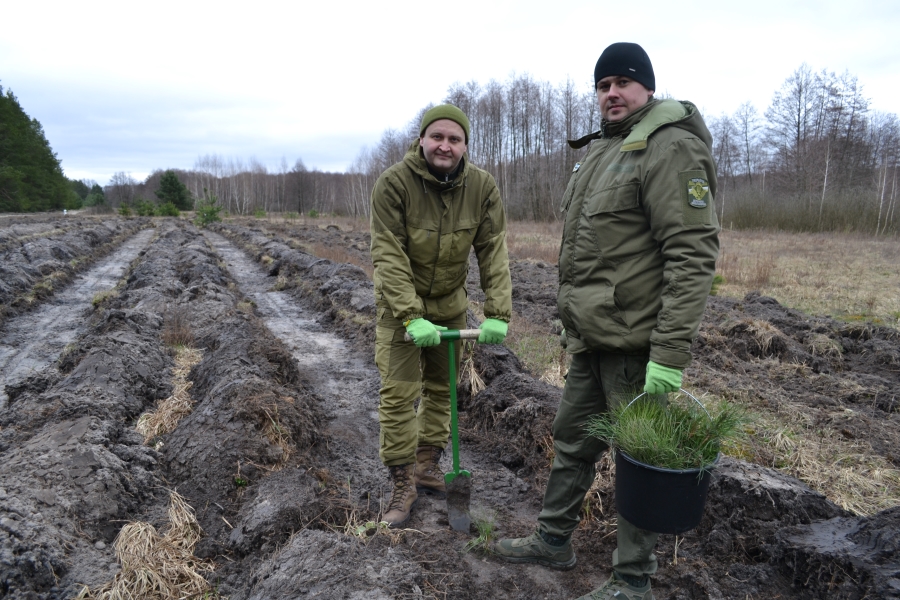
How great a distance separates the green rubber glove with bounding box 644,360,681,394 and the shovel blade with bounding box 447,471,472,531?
1413 millimetres

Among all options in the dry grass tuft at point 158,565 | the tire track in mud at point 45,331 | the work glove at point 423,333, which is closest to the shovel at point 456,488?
the work glove at point 423,333

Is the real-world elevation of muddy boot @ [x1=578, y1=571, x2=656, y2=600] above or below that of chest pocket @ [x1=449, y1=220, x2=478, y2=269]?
below

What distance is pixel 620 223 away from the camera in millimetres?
2328

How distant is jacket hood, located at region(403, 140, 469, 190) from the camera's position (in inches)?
118

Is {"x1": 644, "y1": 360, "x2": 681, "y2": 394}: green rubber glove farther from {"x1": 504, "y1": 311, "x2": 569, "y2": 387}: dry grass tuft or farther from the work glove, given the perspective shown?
{"x1": 504, "y1": 311, "x2": 569, "y2": 387}: dry grass tuft

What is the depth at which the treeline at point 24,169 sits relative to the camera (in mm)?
42219

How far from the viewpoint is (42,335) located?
866cm

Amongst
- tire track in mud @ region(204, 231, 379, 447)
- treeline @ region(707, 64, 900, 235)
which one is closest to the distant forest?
treeline @ region(707, 64, 900, 235)

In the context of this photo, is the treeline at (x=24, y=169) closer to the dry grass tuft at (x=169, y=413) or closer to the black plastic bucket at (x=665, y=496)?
the dry grass tuft at (x=169, y=413)

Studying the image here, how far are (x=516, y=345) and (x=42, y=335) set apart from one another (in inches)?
295

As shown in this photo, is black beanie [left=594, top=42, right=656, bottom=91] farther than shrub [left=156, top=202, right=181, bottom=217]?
No

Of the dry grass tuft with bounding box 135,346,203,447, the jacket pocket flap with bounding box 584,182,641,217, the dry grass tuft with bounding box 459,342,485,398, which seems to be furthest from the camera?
the dry grass tuft with bounding box 459,342,485,398

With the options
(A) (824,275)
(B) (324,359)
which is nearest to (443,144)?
(B) (324,359)

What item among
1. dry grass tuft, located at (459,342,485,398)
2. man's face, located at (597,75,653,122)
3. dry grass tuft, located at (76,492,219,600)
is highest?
man's face, located at (597,75,653,122)
